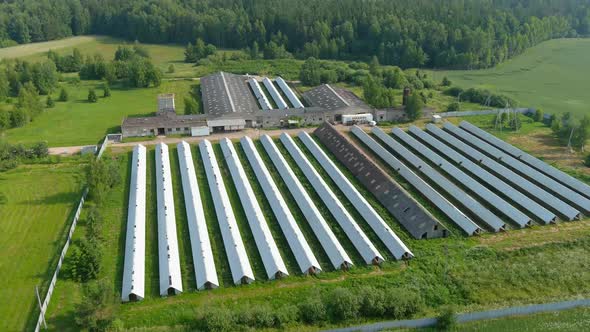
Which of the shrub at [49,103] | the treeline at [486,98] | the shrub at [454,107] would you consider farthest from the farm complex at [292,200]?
the shrub at [49,103]

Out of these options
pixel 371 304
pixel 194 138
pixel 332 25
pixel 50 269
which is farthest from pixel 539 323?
pixel 332 25

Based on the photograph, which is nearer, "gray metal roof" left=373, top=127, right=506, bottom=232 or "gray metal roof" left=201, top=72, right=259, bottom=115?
"gray metal roof" left=373, top=127, right=506, bottom=232

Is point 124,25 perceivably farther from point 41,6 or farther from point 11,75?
point 11,75

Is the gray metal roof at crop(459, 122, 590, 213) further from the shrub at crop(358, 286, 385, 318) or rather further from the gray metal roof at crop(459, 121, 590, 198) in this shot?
the shrub at crop(358, 286, 385, 318)

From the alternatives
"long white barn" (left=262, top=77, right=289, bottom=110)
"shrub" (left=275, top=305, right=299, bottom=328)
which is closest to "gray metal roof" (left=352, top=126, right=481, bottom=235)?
"shrub" (left=275, top=305, right=299, bottom=328)

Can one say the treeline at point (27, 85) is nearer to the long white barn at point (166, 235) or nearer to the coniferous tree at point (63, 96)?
the coniferous tree at point (63, 96)

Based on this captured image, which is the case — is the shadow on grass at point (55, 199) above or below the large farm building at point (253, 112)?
below
